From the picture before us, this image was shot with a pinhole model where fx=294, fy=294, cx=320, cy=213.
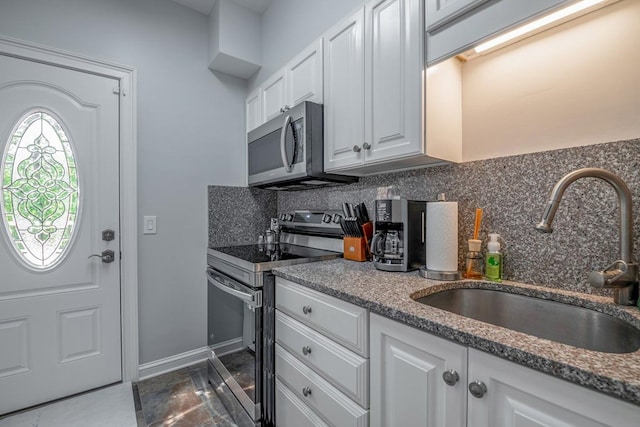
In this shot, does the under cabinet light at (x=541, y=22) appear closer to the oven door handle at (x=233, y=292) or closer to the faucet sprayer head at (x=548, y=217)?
the faucet sprayer head at (x=548, y=217)

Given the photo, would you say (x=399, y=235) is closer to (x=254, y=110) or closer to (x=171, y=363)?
(x=254, y=110)

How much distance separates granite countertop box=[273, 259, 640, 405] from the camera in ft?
1.69

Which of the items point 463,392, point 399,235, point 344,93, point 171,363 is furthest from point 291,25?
point 171,363

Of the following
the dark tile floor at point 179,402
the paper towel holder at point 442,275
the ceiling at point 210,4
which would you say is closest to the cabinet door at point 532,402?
the paper towel holder at point 442,275

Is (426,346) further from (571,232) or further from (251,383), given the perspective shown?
(251,383)

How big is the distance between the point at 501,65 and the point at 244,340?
181cm

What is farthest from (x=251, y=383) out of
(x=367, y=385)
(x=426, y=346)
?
(x=426, y=346)

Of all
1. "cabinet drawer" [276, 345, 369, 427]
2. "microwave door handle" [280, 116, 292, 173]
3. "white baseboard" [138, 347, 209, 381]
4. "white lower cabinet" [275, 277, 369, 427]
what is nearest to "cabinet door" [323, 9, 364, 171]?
"microwave door handle" [280, 116, 292, 173]

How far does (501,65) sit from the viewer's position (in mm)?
1234

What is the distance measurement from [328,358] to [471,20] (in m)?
1.30

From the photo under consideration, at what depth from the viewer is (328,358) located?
3.63 feet

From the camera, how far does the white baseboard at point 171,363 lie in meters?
2.05

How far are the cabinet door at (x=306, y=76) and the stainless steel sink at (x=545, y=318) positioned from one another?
4.08ft

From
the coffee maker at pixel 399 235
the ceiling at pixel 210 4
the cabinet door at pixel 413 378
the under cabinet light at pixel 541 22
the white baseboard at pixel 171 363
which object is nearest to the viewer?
the cabinet door at pixel 413 378
